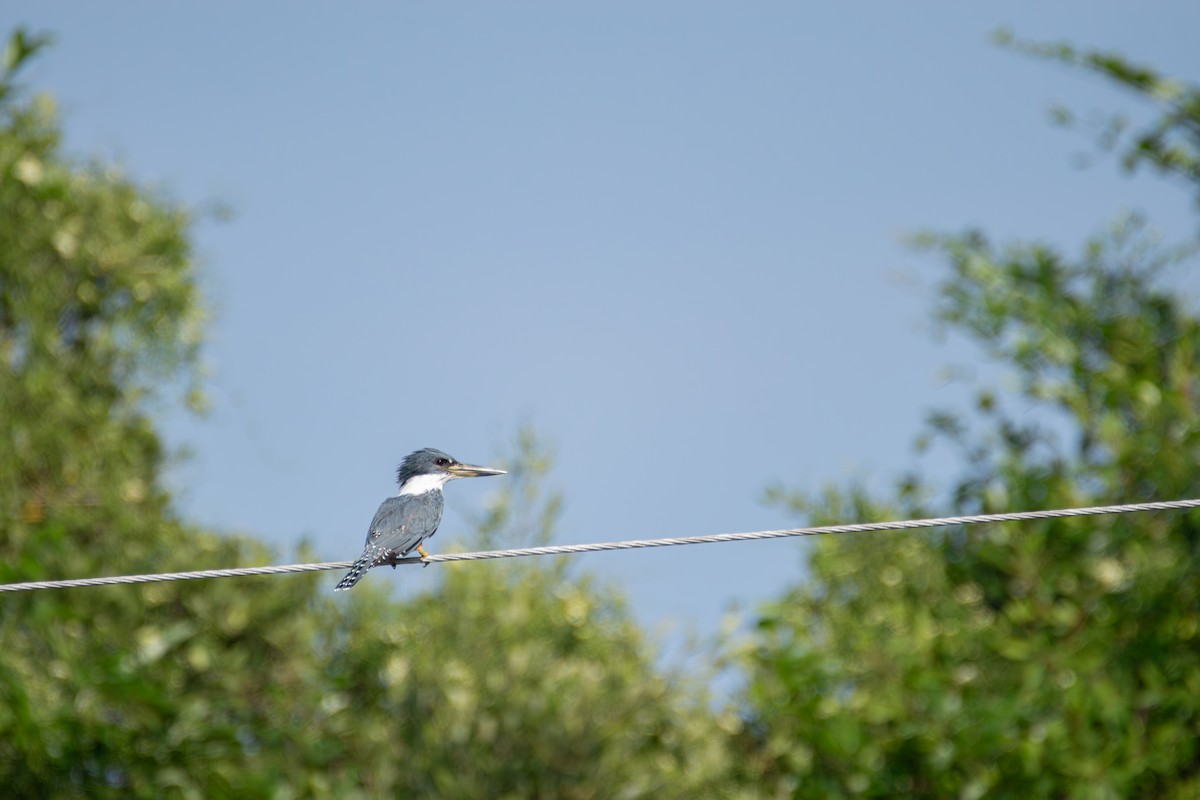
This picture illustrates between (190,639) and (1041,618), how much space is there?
8362 millimetres

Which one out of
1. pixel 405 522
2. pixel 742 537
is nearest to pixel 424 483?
pixel 405 522

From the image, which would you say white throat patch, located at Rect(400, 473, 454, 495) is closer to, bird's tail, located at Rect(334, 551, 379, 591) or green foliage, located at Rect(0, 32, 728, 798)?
bird's tail, located at Rect(334, 551, 379, 591)

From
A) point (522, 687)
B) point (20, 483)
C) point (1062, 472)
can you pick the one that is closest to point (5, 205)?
point (20, 483)

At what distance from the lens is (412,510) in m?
9.72

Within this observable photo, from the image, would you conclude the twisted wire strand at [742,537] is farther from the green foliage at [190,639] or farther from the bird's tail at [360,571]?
the green foliage at [190,639]

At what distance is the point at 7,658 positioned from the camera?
13.6 metres

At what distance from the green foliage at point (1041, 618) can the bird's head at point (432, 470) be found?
11.7ft

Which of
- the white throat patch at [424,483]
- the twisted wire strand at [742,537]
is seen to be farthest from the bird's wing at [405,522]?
the twisted wire strand at [742,537]

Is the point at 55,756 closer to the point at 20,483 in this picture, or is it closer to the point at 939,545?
the point at 20,483

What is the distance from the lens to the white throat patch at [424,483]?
412 inches

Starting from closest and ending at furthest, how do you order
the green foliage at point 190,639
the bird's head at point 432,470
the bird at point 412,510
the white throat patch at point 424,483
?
the bird at point 412,510
the white throat patch at point 424,483
the bird's head at point 432,470
the green foliage at point 190,639

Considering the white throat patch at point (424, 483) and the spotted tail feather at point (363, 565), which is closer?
the spotted tail feather at point (363, 565)

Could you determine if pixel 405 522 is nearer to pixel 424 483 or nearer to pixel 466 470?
pixel 424 483

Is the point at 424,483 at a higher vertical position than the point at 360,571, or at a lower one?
higher
